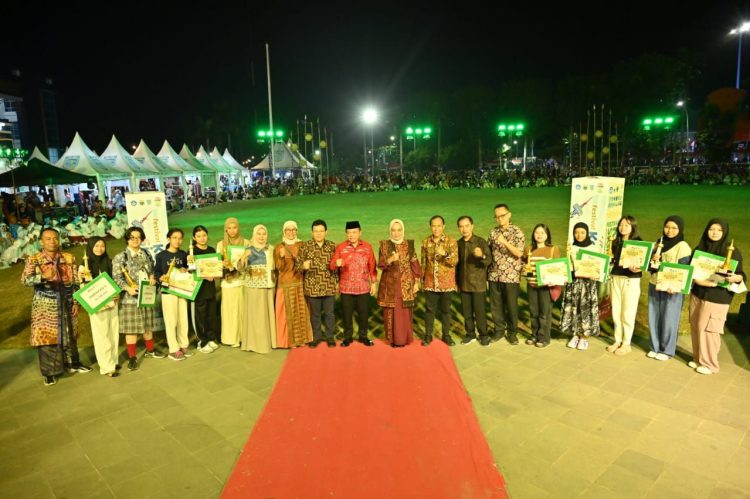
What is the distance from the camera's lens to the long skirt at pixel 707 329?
5.38 m

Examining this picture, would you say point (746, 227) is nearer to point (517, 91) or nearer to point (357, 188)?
point (357, 188)

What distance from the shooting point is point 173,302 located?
251 inches

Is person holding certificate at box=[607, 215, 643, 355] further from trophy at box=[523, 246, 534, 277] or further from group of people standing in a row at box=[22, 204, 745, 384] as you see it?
trophy at box=[523, 246, 534, 277]

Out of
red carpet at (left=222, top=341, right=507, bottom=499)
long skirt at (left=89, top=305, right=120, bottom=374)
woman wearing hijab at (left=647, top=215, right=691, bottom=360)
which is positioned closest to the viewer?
red carpet at (left=222, top=341, right=507, bottom=499)

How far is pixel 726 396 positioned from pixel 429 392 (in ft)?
10.3

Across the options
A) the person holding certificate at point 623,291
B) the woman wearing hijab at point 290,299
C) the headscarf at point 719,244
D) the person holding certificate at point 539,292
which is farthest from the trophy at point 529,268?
the woman wearing hijab at point 290,299

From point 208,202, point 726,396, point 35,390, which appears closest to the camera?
point 726,396

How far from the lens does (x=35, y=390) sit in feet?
18.6

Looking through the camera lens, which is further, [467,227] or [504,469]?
[467,227]

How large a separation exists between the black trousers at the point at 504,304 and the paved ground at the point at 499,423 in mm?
349

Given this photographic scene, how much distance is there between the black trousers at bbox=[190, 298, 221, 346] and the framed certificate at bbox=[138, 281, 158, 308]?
0.60 metres

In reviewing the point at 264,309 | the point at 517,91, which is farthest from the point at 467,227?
the point at 517,91

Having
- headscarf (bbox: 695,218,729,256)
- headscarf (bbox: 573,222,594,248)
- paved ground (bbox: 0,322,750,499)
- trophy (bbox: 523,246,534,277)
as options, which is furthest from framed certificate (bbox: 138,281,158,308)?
headscarf (bbox: 695,218,729,256)

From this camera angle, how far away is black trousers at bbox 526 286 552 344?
6.49 meters
